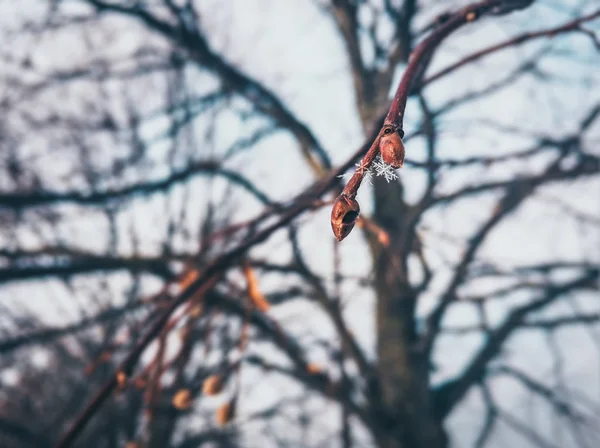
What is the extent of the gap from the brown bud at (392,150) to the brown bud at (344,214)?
0.05 m

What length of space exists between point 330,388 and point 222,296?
85 centimetres

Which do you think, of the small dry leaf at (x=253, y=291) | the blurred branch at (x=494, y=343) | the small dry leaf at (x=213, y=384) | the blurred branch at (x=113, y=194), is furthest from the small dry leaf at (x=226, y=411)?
the blurred branch at (x=494, y=343)

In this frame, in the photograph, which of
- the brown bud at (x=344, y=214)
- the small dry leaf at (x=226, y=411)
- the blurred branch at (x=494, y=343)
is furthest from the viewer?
the blurred branch at (x=494, y=343)

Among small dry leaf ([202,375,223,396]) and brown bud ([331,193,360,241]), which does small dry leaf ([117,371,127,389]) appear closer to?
small dry leaf ([202,375,223,396])

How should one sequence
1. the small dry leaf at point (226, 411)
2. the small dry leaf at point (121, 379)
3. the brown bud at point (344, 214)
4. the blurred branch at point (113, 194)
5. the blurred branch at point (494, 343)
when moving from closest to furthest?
the brown bud at point (344, 214), the small dry leaf at point (121, 379), the small dry leaf at point (226, 411), the blurred branch at point (113, 194), the blurred branch at point (494, 343)

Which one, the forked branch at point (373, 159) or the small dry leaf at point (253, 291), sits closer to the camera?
the forked branch at point (373, 159)

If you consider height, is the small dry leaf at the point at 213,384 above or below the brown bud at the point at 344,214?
above

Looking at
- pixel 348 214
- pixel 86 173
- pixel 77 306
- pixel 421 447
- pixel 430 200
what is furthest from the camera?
pixel 77 306

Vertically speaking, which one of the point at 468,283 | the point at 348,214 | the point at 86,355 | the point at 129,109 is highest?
the point at 129,109

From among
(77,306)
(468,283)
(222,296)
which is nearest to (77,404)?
(77,306)

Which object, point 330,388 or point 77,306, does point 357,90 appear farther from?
point 77,306

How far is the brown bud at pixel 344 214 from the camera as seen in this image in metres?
0.42

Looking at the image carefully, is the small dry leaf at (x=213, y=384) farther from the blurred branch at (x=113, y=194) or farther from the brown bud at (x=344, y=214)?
the brown bud at (x=344, y=214)

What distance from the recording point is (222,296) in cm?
250
